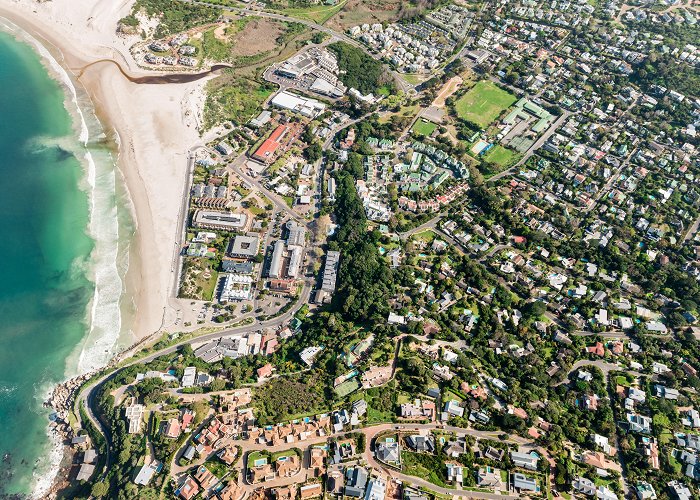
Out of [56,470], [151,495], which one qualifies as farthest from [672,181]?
[56,470]

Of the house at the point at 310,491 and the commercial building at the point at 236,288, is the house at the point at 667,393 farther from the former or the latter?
the commercial building at the point at 236,288

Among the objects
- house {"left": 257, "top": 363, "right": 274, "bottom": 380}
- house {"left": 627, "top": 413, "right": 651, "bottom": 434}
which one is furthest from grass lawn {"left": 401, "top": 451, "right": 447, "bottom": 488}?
house {"left": 627, "top": 413, "right": 651, "bottom": 434}

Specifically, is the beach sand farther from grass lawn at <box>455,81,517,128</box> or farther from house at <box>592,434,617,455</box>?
house at <box>592,434,617,455</box>

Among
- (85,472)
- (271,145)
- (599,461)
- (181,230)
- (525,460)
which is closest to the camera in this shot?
(525,460)

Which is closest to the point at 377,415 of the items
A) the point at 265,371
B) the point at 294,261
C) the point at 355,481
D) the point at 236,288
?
the point at 355,481

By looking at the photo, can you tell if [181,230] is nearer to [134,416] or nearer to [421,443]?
[134,416]

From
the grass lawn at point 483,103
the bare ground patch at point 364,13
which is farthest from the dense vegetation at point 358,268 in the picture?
the bare ground patch at point 364,13

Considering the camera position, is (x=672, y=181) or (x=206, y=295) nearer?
(x=206, y=295)

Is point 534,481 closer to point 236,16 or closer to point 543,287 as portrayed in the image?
point 543,287
